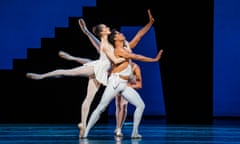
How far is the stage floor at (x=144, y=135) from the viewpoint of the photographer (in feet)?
30.5

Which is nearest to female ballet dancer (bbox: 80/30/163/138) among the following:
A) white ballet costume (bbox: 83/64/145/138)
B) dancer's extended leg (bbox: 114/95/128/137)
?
white ballet costume (bbox: 83/64/145/138)

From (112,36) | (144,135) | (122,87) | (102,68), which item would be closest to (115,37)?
(112,36)

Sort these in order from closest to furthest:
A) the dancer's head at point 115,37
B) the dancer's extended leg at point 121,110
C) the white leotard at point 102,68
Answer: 1. the dancer's head at point 115,37
2. the white leotard at point 102,68
3. the dancer's extended leg at point 121,110

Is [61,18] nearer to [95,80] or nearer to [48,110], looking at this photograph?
[48,110]

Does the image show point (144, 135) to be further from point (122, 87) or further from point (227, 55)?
point (227, 55)

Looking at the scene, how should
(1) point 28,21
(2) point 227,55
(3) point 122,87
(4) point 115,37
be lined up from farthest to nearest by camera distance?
(1) point 28,21
(2) point 227,55
(4) point 115,37
(3) point 122,87

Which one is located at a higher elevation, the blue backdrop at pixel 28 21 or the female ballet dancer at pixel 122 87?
the blue backdrop at pixel 28 21

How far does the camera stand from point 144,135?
10.4m

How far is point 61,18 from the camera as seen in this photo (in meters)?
15.0

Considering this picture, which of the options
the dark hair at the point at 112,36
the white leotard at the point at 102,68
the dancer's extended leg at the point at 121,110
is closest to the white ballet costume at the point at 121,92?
the white leotard at the point at 102,68

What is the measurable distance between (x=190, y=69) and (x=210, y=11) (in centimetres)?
107

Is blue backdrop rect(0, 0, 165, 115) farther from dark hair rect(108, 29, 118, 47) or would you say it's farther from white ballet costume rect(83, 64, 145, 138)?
white ballet costume rect(83, 64, 145, 138)

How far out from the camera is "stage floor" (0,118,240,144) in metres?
9.29

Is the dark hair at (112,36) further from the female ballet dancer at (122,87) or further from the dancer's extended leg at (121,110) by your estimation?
the dancer's extended leg at (121,110)
